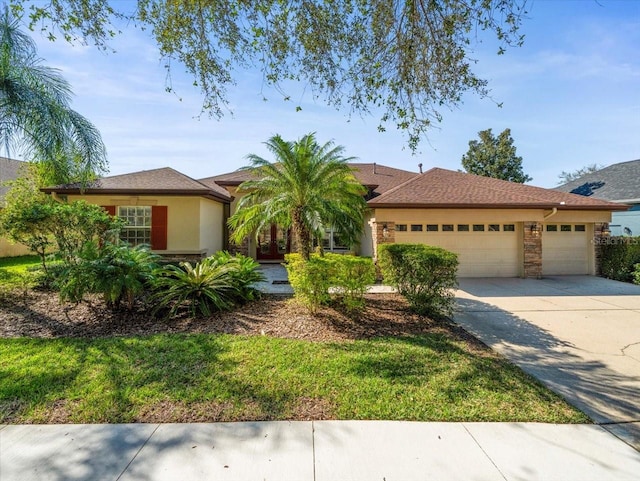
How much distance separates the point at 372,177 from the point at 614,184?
42.1 ft

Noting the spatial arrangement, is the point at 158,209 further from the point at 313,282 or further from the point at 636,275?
the point at 636,275

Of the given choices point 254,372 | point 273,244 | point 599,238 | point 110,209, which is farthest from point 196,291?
point 599,238

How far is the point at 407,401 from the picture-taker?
137 inches

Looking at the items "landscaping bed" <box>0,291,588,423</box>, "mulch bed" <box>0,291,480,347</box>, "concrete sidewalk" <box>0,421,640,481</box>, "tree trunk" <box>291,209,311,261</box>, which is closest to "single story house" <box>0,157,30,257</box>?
"mulch bed" <box>0,291,480,347</box>

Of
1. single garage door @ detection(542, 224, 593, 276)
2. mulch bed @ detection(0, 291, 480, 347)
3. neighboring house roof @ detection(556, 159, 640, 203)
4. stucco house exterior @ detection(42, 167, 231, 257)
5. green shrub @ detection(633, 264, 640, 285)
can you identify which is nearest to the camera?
mulch bed @ detection(0, 291, 480, 347)

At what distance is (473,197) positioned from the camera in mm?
11688

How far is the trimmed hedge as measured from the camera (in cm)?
602

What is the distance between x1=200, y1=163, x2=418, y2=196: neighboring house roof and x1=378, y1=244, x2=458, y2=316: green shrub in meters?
7.57

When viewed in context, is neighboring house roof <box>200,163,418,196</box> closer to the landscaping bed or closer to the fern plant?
the fern plant

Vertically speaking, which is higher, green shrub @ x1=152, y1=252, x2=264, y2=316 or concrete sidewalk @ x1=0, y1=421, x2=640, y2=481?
green shrub @ x1=152, y1=252, x2=264, y2=316

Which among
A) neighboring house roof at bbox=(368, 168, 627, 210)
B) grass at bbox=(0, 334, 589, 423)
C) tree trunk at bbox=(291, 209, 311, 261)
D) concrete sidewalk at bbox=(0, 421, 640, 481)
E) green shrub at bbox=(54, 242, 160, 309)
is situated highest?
neighboring house roof at bbox=(368, 168, 627, 210)

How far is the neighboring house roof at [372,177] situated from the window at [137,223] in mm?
2989

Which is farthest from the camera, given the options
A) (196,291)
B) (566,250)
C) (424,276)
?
(566,250)

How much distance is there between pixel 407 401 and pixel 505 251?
10.3 meters
